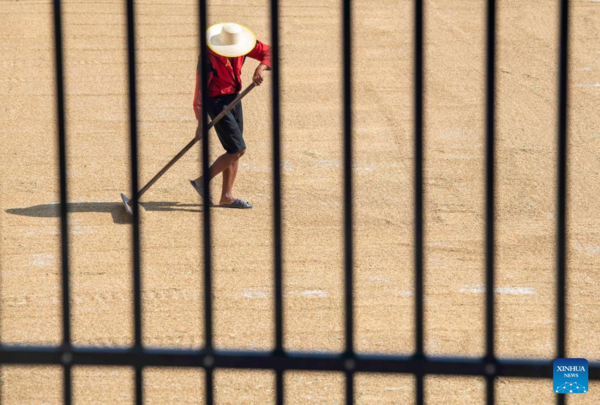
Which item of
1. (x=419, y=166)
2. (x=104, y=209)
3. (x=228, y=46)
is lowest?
(x=104, y=209)

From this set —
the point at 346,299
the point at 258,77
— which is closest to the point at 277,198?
the point at 346,299

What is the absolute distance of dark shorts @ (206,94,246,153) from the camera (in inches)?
332

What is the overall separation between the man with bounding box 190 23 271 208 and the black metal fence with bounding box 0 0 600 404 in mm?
4761

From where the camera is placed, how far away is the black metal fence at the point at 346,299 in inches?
103

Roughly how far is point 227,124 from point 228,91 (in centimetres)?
27

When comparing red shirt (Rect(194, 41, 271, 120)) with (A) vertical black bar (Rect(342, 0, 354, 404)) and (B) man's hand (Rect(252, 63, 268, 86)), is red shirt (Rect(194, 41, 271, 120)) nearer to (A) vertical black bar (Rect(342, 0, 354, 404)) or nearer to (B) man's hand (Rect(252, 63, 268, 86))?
(B) man's hand (Rect(252, 63, 268, 86))

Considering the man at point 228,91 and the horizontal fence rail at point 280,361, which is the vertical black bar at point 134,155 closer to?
the horizontal fence rail at point 280,361

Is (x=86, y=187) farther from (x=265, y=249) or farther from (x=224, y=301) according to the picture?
(x=224, y=301)

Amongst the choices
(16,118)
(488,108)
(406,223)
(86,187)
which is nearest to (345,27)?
(488,108)

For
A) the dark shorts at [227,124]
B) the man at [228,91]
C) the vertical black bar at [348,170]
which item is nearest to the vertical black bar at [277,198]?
the vertical black bar at [348,170]

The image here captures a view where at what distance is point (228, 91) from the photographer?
8.43 meters

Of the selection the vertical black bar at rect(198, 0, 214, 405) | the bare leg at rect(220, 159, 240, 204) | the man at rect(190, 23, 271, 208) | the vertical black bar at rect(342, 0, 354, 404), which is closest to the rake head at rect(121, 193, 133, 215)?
the man at rect(190, 23, 271, 208)

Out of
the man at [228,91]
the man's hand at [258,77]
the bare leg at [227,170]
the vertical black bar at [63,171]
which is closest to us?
the vertical black bar at [63,171]

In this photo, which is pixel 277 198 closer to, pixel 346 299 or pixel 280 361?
pixel 346 299
